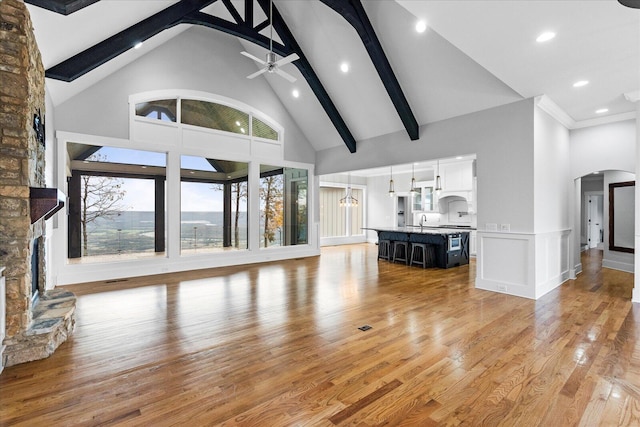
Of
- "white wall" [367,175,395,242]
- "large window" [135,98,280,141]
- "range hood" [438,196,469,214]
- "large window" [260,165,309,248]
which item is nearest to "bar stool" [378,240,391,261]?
"large window" [260,165,309,248]

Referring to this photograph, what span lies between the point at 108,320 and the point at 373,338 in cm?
316

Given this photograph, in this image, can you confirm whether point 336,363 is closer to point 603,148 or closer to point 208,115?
point 208,115

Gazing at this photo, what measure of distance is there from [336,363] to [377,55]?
16.3 feet

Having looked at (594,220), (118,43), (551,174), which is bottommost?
(594,220)

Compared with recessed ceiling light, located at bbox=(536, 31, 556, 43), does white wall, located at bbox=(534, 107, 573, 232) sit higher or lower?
lower

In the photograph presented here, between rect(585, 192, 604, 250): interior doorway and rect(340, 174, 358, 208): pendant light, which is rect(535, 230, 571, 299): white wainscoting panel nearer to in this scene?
rect(585, 192, 604, 250): interior doorway

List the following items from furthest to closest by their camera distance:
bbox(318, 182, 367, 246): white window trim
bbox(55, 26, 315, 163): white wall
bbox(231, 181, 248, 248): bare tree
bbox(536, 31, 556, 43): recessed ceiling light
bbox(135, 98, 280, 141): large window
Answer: bbox(318, 182, 367, 246): white window trim, bbox(231, 181, 248, 248): bare tree, bbox(135, 98, 280, 141): large window, bbox(55, 26, 315, 163): white wall, bbox(536, 31, 556, 43): recessed ceiling light

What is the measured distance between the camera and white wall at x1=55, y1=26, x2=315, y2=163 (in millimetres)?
5727

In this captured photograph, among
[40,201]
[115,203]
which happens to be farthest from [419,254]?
[115,203]

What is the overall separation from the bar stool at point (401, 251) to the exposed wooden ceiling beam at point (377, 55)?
2754 millimetres

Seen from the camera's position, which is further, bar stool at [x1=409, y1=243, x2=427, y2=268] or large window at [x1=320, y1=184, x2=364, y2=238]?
large window at [x1=320, y1=184, x2=364, y2=238]

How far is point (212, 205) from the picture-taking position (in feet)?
25.9

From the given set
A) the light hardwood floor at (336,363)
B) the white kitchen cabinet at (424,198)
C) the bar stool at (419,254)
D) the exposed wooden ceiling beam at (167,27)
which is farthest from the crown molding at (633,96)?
the white kitchen cabinet at (424,198)

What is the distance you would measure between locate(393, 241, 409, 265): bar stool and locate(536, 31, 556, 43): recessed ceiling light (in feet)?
A: 16.9
